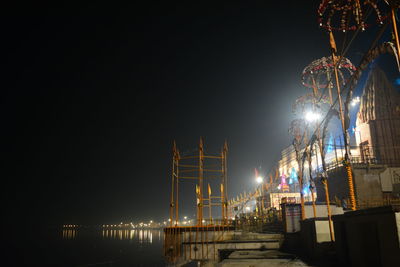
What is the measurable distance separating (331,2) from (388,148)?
28.4 metres

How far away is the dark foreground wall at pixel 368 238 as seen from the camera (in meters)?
7.72

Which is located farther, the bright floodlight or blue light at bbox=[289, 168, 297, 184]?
blue light at bbox=[289, 168, 297, 184]

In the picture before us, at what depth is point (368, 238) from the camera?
910 centimetres

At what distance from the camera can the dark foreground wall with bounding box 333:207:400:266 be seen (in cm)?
772

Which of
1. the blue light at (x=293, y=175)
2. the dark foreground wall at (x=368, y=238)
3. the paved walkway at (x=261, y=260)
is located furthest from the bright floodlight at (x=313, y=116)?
the blue light at (x=293, y=175)

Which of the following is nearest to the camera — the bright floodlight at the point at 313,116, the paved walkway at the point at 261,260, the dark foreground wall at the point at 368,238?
the dark foreground wall at the point at 368,238

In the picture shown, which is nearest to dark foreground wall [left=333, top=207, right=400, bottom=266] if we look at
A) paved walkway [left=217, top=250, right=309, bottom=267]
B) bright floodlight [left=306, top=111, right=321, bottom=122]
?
paved walkway [left=217, top=250, right=309, bottom=267]

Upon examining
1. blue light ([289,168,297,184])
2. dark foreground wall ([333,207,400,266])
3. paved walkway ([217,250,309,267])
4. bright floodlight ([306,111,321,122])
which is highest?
bright floodlight ([306,111,321,122])

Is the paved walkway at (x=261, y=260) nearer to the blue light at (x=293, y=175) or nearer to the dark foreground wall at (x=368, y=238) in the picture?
the dark foreground wall at (x=368, y=238)

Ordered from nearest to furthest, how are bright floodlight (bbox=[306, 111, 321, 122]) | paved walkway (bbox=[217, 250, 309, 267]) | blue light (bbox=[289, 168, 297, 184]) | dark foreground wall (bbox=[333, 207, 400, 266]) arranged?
dark foreground wall (bbox=[333, 207, 400, 266])
paved walkway (bbox=[217, 250, 309, 267])
bright floodlight (bbox=[306, 111, 321, 122])
blue light (bbox=[289, 168, 297, 184])

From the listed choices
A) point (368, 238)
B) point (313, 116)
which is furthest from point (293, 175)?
point (368, 238)

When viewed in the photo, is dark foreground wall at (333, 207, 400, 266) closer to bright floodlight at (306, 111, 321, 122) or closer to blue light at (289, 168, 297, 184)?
bright floodlight at (306, 111, 321, 122)

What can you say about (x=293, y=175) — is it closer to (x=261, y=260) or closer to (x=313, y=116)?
(x=313, y=116)

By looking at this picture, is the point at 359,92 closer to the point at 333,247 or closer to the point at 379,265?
the point at 333,247
